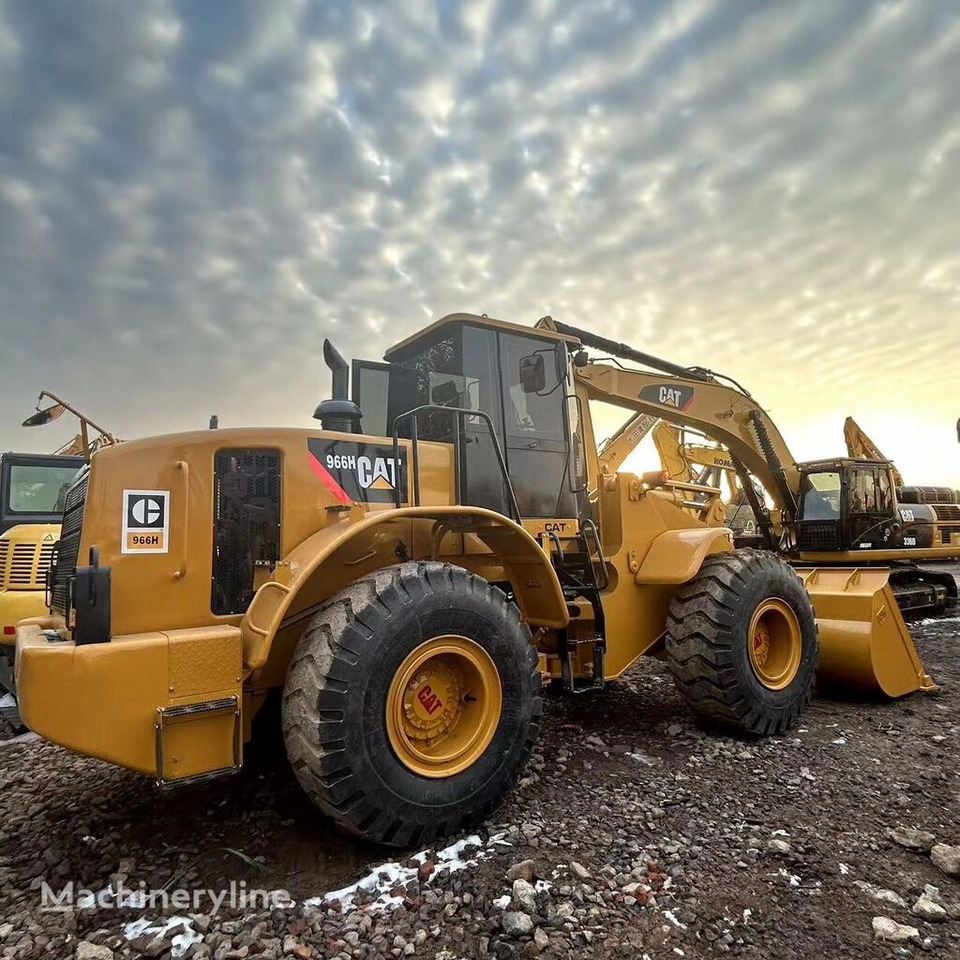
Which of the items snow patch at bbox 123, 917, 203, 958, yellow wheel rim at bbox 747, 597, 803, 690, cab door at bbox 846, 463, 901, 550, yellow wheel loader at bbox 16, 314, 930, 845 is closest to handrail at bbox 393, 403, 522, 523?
yellow wheel loader at bbox 16, 314, 930, 845

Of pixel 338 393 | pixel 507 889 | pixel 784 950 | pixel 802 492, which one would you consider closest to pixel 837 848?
pixel 784 950

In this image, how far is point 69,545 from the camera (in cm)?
355

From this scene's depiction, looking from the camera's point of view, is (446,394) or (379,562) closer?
(379,562)

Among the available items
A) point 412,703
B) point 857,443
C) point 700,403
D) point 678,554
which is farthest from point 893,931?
point 857,443

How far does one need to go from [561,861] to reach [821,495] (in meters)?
8.52

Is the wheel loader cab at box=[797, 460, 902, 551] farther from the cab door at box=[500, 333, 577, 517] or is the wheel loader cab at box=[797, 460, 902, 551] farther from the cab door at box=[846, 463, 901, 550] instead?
the cab door at box=[500, 333, 577, 517]

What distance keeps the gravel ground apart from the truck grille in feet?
3.73

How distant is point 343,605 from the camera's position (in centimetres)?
297

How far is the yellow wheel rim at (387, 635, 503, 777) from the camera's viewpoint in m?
3.02

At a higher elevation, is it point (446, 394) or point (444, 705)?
point (446, 394)

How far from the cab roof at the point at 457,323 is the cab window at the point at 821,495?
6.72 m

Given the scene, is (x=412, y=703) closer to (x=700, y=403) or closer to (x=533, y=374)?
(x=533, y=374)

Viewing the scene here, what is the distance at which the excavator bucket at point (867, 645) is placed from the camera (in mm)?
5449

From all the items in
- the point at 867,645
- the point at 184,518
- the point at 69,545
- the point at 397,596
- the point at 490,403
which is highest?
the point at 490,403
